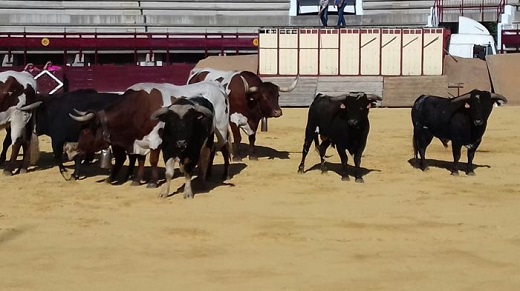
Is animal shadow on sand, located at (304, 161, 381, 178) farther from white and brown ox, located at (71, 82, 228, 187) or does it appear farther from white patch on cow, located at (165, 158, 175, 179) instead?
white patch on cow, located at (165, 158, 175, 179)

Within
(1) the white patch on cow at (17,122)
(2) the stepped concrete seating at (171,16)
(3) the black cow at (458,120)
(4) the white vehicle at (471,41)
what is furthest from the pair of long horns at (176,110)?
(2) the stepped concrete seating at (171,16)

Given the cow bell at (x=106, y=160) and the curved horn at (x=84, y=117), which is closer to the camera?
the curved horn at (x=84, y=117)

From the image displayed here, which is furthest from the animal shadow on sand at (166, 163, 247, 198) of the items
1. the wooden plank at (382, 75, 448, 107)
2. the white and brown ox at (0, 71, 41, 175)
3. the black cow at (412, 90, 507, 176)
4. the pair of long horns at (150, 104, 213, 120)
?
the wooden plank at (382, 75, 448, 107)

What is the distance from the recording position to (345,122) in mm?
10203

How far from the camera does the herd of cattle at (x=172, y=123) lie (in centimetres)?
915

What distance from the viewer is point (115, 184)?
33.3 ft

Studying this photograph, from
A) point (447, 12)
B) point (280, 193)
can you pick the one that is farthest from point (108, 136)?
point (447, 12)

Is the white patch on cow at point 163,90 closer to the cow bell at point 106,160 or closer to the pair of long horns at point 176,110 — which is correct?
the pair of long horns at point 176,110

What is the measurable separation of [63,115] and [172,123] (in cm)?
218

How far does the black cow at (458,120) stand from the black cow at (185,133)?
3104 millimetres

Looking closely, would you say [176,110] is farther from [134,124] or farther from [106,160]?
[106,160]

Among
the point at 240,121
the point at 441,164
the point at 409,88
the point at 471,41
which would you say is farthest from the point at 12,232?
the point at 471,41

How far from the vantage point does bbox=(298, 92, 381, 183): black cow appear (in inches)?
396

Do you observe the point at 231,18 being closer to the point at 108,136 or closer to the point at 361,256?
the point at 108,136
